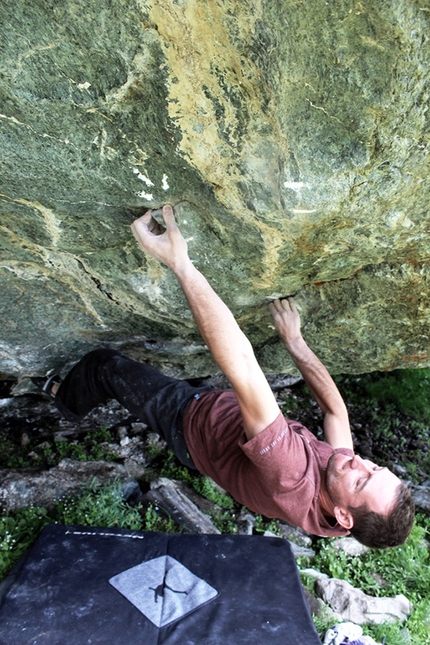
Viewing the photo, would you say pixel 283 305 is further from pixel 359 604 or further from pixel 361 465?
pixel 359 604

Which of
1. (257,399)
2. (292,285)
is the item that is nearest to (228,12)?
(257,399)

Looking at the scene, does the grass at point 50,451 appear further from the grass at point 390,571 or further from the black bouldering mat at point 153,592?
the grass at point 390,571

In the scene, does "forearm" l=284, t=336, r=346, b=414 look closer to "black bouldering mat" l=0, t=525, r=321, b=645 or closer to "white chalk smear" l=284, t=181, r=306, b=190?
"black bouldering mat" l=0, t=525, r=321, b=645

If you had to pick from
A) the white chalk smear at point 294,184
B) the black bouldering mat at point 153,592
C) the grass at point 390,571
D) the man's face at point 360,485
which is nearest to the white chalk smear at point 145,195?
the white chalk smear at point 294,184

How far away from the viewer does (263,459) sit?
1996 millimetres

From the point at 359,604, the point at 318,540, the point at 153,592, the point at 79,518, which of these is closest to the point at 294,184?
the point at 153,592

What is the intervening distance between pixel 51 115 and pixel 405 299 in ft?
6.83

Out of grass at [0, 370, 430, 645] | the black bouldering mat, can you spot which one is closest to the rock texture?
grass at [0, 370, 430, 645]

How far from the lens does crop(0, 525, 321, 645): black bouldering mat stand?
2.33 metres

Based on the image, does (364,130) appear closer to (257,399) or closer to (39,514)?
(257,399)

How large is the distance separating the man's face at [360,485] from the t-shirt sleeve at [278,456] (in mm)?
146

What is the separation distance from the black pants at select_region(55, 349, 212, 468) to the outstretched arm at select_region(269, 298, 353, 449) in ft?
1.96

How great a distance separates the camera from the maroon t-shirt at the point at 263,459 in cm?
201

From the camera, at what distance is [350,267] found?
2572mm
